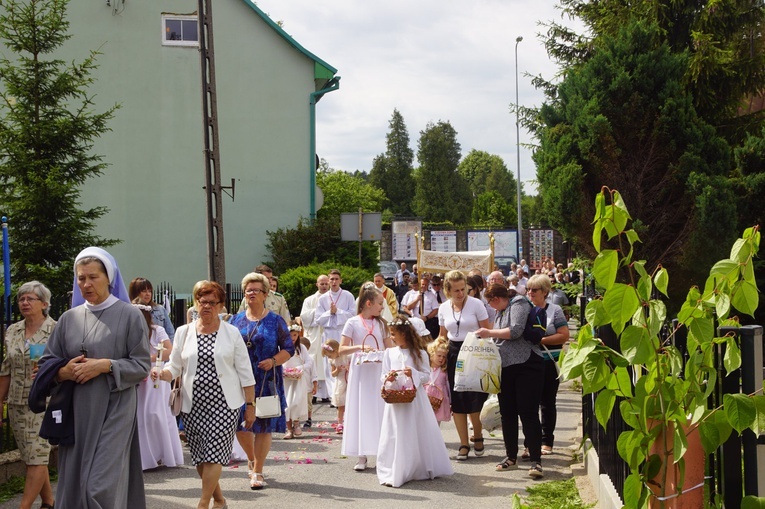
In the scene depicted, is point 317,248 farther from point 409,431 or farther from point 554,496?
point 554,496

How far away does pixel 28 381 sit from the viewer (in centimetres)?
768

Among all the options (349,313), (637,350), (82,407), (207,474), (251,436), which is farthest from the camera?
(349,313)

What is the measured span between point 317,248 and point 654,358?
79.9ft

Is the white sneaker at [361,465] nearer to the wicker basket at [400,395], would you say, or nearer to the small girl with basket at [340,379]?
the wicker basket at [400,395]

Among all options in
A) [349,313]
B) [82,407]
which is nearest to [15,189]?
[349,313]

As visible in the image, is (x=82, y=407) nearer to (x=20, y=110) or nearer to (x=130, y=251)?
(x=20, y=110)

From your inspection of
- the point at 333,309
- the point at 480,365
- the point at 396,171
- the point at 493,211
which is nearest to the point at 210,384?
the point at 480,365

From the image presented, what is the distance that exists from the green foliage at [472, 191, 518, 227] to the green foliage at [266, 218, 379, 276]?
202 ft

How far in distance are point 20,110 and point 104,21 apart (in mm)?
13131

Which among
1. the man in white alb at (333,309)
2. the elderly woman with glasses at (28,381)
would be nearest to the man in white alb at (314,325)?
the man in white alb at (333,309)

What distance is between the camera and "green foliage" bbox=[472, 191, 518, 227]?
93000 mm

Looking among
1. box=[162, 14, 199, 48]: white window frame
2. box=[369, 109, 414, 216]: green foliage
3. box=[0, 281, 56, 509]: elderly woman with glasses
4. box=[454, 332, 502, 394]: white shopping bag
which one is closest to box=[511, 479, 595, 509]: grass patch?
box=[454, 332, 502, 394]: white shopping bag

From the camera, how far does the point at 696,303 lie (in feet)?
14.3

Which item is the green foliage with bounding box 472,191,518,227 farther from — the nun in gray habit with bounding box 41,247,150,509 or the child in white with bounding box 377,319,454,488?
the nun in gray habit with bounding box 41,247,150,509
